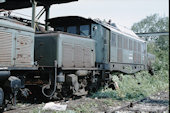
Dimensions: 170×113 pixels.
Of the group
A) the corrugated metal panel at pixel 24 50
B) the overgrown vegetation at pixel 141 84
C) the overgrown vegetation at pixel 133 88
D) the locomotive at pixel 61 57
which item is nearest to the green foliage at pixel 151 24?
the overgrown vegetation at pixel 141 84

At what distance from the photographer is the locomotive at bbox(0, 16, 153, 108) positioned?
6488mm

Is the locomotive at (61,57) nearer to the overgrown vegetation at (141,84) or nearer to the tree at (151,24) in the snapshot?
the overgrown vegetation at (141,84)

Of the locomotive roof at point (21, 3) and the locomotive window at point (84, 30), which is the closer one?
the locomotive window at point (84, 30)

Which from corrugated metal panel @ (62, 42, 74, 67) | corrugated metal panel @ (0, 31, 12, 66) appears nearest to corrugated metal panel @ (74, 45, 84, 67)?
corrugated metal panel @ (62, 42, 74, 67)

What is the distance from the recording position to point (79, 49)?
941 centimetres

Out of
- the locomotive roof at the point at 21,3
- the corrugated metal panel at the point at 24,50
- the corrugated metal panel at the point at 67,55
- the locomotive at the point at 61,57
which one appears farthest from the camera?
the locomotive roof at the point at 21,3

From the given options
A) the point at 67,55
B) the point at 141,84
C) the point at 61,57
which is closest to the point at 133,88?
the point at 141,84

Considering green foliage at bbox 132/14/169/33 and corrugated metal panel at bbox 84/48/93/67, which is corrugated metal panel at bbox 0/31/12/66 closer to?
corrugated metal panel at bbox 84/48/93/67

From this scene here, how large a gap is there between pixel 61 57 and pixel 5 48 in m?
2.35

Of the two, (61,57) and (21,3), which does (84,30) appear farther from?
(21,3)

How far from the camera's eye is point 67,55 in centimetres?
865

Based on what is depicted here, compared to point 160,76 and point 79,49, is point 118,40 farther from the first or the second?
point 160,76

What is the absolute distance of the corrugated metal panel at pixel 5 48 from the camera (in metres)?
6.30

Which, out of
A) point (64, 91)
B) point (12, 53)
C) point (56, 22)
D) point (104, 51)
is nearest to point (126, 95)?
point (104, 51)
